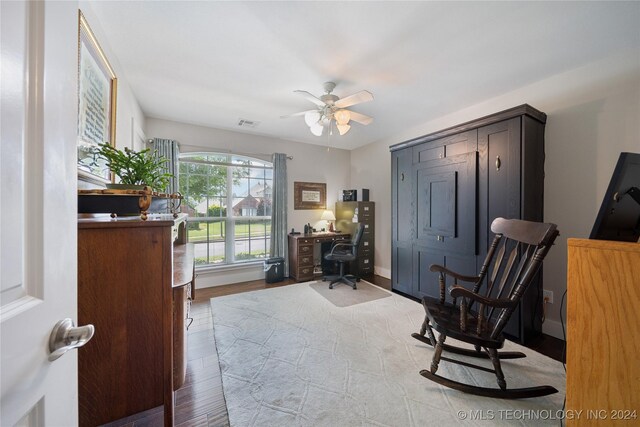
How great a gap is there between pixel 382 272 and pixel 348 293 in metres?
1.24

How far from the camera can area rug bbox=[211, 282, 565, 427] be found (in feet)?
4.62

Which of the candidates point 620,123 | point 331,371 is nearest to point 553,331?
point 620,123

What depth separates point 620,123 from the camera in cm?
197

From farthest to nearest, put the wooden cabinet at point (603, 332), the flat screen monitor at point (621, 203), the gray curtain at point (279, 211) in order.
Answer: the gray curtain at point (279, 211) < the flat screen monitor at point (621, 203) < the wooden cabinet at point (603, 332)

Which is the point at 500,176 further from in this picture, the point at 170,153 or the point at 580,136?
the point at 170,153

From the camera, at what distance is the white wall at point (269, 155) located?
3568 mm

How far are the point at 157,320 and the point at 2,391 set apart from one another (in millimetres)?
888

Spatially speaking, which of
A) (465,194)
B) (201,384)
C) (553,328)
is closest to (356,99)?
(465,194)

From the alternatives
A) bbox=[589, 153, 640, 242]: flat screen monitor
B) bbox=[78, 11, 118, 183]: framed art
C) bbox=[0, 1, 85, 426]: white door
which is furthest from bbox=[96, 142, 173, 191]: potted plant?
bbox=[589, 153, 640, 242]: flat screen monitor

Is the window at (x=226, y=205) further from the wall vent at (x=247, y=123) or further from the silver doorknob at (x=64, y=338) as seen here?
the silver doorknob at (x=64, y=338)

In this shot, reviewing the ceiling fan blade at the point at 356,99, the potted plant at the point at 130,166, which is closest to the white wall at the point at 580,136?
the ceiling fan blade at the point at 356,99

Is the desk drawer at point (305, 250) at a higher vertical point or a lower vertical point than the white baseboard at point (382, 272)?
higher

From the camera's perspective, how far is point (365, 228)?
438 centimetres

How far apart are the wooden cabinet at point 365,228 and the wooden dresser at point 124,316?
3418 mm
